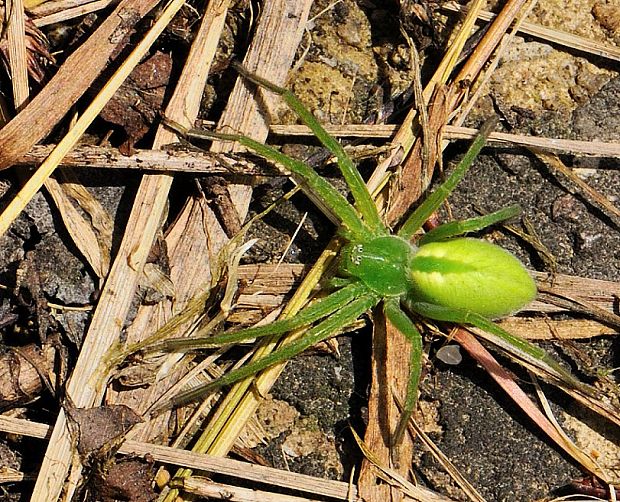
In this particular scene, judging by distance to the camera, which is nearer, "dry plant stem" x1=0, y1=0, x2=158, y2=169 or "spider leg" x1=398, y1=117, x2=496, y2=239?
"dry plant stem" x1=0, y1=0, x2=158, y2=169

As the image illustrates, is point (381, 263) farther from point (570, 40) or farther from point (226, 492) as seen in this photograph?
point (570, 40)

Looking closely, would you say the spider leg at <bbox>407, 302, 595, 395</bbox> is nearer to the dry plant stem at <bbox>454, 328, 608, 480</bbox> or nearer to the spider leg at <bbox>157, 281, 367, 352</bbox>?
the dry plant stem at <bbox>454, 328, 608, 480</bbox>

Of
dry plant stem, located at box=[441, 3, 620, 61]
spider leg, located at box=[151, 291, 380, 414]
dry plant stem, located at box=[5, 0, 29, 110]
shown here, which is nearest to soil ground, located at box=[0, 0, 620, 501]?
dry plant stem, located at box=[441, 3, 620, 61]

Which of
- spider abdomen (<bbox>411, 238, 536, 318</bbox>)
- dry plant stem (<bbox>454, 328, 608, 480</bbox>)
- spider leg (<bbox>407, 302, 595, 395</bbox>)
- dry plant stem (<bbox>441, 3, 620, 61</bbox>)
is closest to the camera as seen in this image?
spider abdomen (<bbox>411, 238, 536, 318</bbox>)

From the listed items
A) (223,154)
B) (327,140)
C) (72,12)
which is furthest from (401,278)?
(72,12)

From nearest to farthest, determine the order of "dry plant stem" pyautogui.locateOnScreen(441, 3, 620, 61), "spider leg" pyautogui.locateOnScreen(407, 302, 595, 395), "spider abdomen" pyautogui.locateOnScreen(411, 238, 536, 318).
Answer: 1. "spider abdomen" pyautogui.locateOnScreen(411, 238, 536, 318)
2. "spider leg" pyautogui.locateOnScreen(407, 302, 595, 395)
3. "dry plant stem" pyautogui.locateOnScreen(441, 3, 620, 61)
